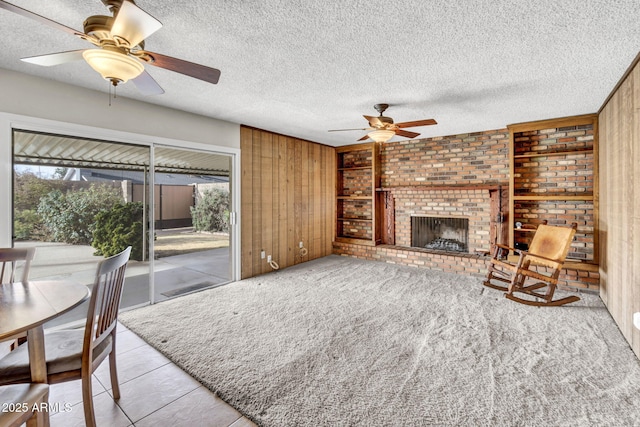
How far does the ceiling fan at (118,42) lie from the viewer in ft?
4.49

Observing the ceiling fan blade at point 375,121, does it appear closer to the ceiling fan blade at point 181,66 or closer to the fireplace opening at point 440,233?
the ceiling fan blade at point 181,66

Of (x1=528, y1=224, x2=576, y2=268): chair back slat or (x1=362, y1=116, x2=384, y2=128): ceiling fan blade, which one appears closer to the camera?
(x1=362, y1=116, x2=384, y2=128): ceiling fan blade

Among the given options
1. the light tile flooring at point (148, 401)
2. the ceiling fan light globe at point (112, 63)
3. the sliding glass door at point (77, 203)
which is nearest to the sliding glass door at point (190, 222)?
the sliding glass door at point (77, 203)

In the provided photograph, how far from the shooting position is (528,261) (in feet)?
12.6

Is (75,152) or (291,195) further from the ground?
(75,152)

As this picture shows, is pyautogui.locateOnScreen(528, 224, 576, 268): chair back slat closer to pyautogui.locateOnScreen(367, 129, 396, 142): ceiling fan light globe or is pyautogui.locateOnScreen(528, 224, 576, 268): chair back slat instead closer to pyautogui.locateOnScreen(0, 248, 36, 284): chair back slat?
pyautogui.locateOnScreen(367, 129, 396, 142): ceiling fan light globe

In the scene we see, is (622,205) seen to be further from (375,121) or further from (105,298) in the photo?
(105,298)

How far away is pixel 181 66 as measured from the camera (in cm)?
181

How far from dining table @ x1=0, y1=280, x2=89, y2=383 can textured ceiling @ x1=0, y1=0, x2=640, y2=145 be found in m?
1.65

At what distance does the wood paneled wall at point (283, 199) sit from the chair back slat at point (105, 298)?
2.68m

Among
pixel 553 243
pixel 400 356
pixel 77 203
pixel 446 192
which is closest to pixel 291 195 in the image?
pixel 446 192

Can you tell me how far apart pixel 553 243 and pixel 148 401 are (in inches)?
172

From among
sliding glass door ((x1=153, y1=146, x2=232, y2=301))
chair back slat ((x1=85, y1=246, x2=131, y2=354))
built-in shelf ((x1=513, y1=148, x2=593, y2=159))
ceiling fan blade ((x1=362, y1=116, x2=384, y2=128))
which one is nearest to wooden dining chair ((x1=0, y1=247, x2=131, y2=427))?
chair back slat ((x1=85, y1=246, x2=131, y2=354))

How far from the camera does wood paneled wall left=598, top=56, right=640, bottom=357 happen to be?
240 centimetres
